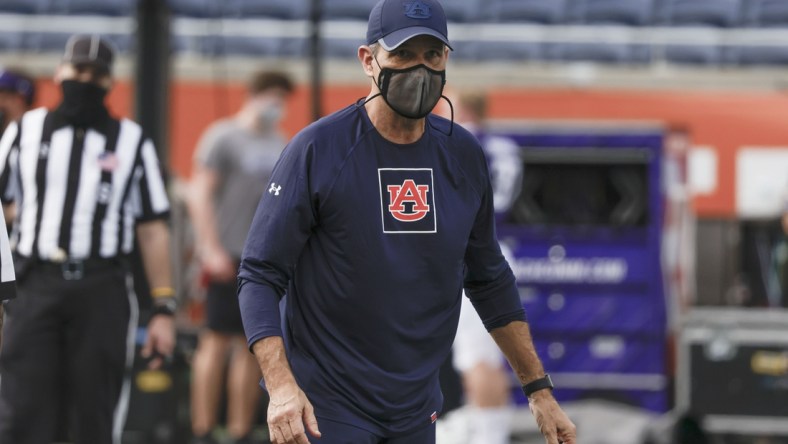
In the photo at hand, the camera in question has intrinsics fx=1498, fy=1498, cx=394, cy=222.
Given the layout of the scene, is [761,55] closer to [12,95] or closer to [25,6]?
[25,6]

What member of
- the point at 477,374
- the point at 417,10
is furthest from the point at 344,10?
the point at 417,10

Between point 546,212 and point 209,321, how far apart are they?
3.22m

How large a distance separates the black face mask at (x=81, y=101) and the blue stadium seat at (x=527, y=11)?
12046mm

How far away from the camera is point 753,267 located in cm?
1388

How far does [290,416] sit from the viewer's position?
3.45 meters

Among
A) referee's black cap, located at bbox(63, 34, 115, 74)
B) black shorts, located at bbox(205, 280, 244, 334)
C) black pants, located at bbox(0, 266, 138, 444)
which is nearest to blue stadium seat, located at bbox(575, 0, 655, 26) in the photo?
black shorts, located at bbox(205, 280, 244, 334)

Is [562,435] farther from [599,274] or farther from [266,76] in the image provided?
[599,274]

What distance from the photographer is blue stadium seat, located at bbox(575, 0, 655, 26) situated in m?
17.3

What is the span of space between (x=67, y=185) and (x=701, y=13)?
1295 cm

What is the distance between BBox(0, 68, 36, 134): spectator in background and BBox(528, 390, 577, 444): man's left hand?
3.48 metres

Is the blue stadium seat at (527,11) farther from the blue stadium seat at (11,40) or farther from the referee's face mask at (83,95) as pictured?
the referee's face mask at (83,95)

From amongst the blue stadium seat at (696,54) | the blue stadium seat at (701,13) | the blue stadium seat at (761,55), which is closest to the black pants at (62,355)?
the blue stadium seat at (696,54)

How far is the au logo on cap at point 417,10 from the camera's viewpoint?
3660mm

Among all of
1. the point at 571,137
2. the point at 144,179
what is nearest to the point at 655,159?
the point at 571,137
